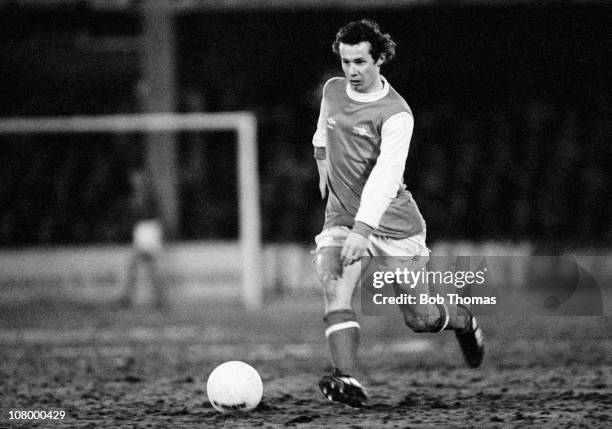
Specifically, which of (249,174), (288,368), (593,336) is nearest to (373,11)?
(249,174)

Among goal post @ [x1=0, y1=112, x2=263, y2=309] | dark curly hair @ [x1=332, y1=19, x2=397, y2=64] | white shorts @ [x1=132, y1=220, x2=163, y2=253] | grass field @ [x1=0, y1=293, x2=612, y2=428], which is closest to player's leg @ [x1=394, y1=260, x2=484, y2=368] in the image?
grass field @ [x1=0, y1=293, x2=612, y2=428]

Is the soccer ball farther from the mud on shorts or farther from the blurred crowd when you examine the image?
the blurred crowd

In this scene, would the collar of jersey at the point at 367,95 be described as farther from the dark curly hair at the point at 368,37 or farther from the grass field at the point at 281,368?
the grass field at the point at 281,368

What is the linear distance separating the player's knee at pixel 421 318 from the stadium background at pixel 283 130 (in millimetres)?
6295

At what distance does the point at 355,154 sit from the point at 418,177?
8652 millimetres

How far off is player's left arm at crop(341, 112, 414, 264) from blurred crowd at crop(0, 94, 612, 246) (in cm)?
850

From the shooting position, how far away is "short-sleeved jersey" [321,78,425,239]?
18.1ft

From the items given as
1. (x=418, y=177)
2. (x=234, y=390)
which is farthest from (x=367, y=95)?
(x=418, y=177)

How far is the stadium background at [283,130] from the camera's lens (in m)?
13.8

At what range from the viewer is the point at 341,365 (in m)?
5.50

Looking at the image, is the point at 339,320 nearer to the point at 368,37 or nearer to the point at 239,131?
the point at 368,37

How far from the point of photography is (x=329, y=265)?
220 inches

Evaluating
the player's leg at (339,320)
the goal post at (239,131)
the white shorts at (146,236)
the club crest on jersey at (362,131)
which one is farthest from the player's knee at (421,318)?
the white shorts at (146,236)

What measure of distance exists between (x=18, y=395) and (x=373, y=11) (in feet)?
34.1
